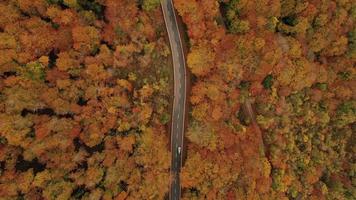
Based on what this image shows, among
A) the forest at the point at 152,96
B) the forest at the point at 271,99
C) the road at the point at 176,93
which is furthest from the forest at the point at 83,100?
the forest at the point at 271,99

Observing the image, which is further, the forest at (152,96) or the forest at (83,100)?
the forest at (152,96)

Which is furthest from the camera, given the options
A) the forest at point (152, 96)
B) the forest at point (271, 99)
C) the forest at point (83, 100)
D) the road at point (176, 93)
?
the forest at point (271, 99)

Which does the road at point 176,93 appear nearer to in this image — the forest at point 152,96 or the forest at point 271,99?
the forest at point 152,96

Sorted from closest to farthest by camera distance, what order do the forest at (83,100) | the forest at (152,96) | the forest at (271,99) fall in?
1. the forest at (83,100)
2. the forest at (152,96)
3. the forest at (271,99)

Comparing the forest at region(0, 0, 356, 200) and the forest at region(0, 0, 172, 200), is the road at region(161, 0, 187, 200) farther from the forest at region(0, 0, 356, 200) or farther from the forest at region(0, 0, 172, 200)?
the forest at region(0, 0, 172, 200)

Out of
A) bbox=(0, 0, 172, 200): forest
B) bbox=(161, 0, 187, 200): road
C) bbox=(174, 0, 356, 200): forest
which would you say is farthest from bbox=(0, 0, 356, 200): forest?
bbox=(161, 0, 187, 200): road

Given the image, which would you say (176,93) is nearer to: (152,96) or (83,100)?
(152,96)
